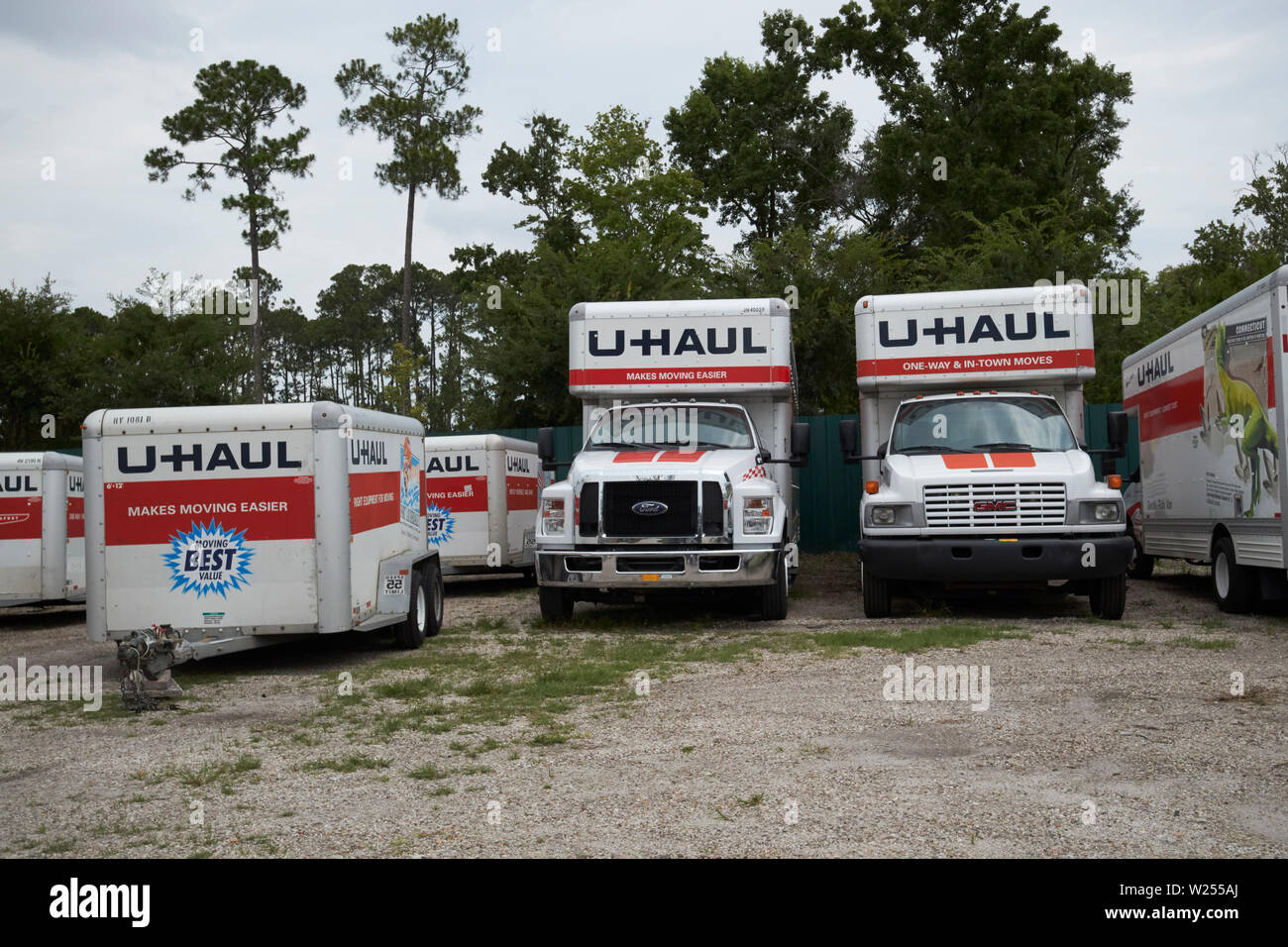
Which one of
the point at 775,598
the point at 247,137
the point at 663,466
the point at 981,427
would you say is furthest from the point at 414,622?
the point at 247,137

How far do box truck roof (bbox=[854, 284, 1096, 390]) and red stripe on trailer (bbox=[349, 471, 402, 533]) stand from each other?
5.77 metres

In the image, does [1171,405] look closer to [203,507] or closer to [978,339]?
[978,339]

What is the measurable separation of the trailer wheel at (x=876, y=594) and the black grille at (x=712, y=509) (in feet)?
5.38

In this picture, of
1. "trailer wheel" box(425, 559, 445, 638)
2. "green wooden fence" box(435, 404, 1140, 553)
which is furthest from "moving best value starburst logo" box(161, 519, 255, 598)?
"green wooden fence" box(435, 404, 1140, 553)

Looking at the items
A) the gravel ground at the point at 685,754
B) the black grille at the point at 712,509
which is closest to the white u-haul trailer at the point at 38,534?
the gravel ground at the point at 685,754

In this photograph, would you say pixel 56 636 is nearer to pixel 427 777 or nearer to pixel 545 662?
pixel 545 662

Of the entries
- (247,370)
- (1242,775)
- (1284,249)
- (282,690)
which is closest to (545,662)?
(282,690)

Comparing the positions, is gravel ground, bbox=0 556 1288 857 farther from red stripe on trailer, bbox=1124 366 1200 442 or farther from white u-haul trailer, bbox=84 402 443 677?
red stripe on trailer, bbox=1124 366 1200 442

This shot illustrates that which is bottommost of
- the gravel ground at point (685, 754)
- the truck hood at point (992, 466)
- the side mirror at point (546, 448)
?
the gravel ground at point (685, 754)

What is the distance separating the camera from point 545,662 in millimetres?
9930

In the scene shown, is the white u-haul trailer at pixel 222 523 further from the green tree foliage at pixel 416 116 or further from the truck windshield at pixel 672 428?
the green tree foliage at pixel 416 116

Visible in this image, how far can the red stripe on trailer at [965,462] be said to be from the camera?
1194 centimetres

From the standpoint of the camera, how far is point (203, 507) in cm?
970

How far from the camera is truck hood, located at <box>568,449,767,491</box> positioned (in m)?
11.9
